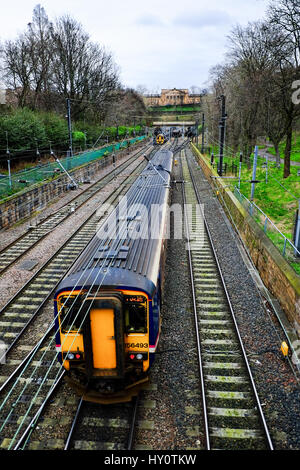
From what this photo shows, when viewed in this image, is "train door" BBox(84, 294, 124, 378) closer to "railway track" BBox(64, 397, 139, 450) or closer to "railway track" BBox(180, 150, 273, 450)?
"railway track" BBox(64, 397, 139, 450)

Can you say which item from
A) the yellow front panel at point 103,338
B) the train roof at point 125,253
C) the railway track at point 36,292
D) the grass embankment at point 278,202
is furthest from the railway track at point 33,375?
the grass embankment at point 278,202

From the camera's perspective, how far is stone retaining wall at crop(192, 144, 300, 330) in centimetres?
890

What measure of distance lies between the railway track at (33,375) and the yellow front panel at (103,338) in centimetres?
85

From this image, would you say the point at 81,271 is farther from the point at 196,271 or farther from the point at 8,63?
the point at 8,63

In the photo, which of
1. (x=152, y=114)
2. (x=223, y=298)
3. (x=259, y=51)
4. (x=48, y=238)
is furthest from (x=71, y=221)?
(x=152, y=114)

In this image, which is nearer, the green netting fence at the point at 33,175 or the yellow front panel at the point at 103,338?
the yellow front panel at the point at 103,338

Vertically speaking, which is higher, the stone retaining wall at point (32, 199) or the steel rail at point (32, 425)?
the stone retaining wall at point (32, 199)

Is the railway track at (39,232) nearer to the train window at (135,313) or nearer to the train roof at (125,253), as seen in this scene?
the train roof at (125,253)

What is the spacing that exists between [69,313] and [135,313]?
1.19 m

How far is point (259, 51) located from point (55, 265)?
1078 inches

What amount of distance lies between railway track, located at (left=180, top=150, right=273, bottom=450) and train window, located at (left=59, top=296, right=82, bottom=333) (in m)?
2.98

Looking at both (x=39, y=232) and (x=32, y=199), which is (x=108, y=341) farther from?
(x=32, y=199)

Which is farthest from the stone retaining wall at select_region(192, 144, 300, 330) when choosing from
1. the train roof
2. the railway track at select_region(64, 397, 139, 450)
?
the railway track at select_region(64, 397, 139, 450)

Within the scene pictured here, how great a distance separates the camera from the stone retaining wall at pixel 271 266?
29.2 feet
